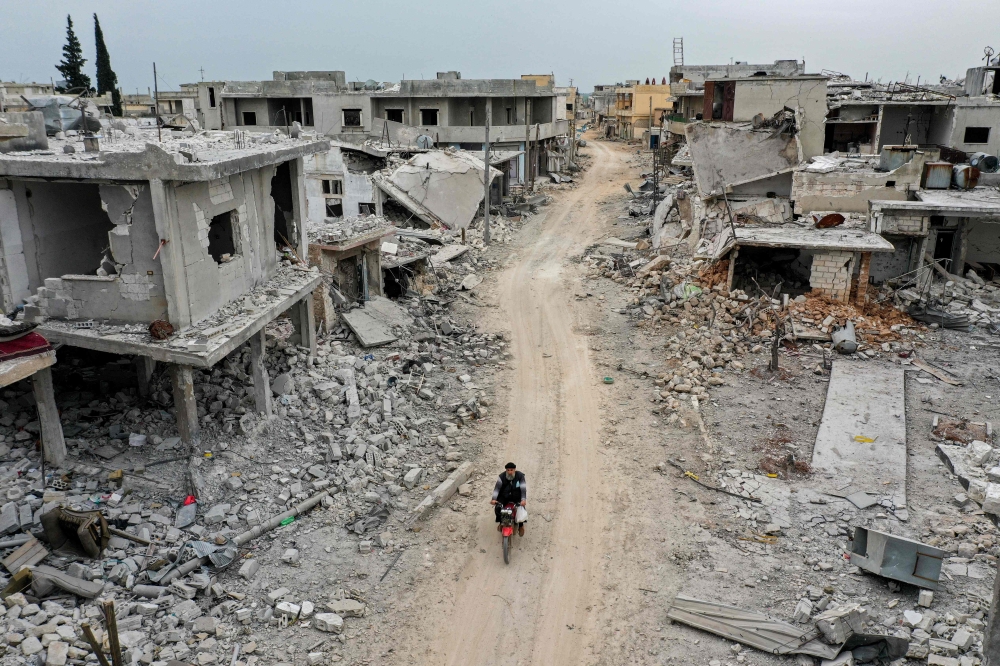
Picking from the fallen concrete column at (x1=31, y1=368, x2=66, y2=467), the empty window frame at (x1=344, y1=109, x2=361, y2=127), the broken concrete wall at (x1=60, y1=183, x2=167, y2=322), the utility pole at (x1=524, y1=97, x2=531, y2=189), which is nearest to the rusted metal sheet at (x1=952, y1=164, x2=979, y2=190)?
the broken concrete wall at (x1=60, y1=183, x2=167, y2=322)

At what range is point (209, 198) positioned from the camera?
1252 centimetres

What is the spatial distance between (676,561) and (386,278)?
527 inches

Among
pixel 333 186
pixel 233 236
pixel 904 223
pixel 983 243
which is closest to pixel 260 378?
pixel 233 236

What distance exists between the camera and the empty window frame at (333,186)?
31.5 m

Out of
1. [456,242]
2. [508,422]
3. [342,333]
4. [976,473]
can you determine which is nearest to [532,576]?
[508,422]

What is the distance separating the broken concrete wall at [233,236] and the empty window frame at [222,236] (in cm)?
27

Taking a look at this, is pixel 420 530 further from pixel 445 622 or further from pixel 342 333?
pixel 342 333

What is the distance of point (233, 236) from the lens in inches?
548

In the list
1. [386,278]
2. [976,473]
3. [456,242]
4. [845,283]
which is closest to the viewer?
[976,473]

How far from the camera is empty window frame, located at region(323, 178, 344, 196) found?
31531 millimetres

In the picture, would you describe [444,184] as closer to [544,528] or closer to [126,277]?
[126,277]

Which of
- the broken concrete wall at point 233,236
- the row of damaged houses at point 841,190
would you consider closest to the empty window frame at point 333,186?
the row of damaged houses at point 841,190

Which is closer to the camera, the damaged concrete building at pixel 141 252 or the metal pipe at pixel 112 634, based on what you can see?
the metal pipe at pixel 112 634

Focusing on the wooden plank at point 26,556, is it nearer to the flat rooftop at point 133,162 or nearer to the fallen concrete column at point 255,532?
the fallen concrete column at point 255,532
